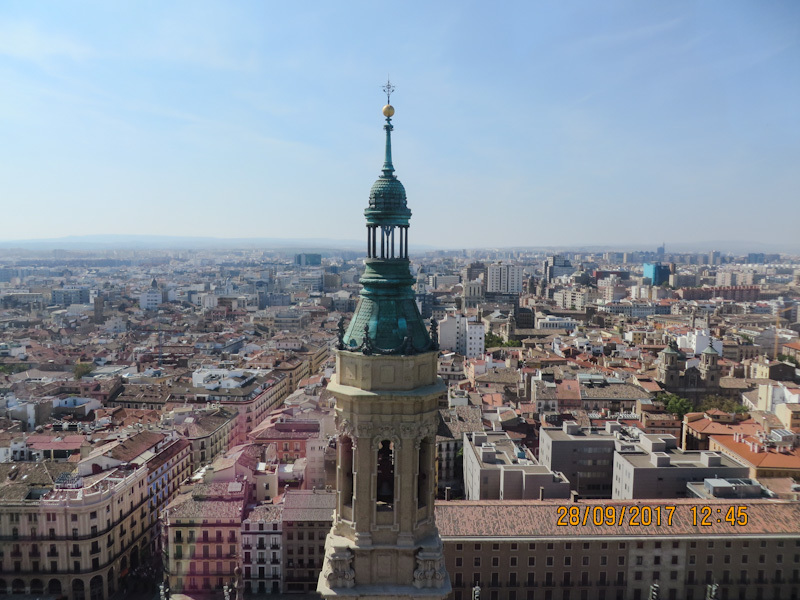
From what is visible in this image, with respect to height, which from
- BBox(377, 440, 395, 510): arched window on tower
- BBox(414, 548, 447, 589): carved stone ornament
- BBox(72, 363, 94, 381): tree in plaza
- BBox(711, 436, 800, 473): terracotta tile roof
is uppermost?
BBox(377, 440, 395, 510): arched window on tower

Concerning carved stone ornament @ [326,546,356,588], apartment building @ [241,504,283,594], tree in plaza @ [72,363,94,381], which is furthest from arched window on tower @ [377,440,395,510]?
tree in plaza @ [72,363,94,381]

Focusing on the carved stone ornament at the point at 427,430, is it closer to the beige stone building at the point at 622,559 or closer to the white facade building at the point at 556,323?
the beige stone building at the point at 622,559

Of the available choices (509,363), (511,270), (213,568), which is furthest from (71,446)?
(511,270)

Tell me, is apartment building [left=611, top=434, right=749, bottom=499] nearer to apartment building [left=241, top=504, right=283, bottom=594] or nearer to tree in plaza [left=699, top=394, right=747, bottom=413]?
apartment building [left=241, top=504, right=283, bottom=594]

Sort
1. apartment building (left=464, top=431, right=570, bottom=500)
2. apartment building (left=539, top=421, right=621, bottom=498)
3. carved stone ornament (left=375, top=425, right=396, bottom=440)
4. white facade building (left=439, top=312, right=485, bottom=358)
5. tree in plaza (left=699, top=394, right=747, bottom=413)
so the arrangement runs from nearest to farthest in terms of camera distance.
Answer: carved stone ornament (left=375, top=425, right=396, bottom=440)
apartment building (left=464, top=431, right=570, bottom=500)
apartment building (left=539, top=421, right=621, bottom=498)
tree in plaza (left=699, top=394, right=747, bottom=413)
white facade building (left=439, top=312, right=485, bottom=358)

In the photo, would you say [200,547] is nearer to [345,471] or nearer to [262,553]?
[262,553]
